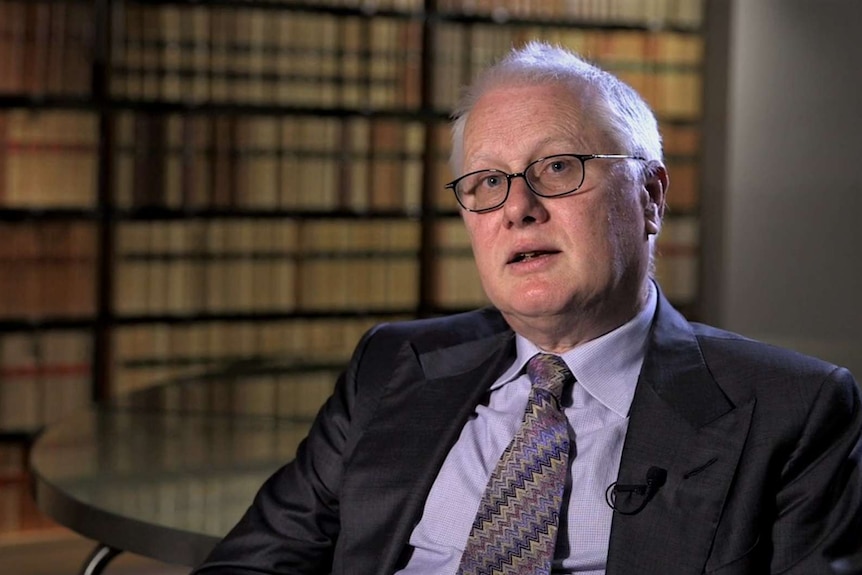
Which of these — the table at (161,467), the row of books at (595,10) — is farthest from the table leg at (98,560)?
the row of books at (595,10)

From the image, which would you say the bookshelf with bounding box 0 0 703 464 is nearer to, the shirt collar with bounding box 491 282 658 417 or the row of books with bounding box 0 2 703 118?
the row of books with bounding box 0 2 703 118

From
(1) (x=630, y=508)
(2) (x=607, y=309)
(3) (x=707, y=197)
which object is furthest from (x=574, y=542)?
(3) (x=707, y=197)

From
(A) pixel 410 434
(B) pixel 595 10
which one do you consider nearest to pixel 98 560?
(A) pixel 410 434

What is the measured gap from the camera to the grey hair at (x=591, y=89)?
5.19 ft

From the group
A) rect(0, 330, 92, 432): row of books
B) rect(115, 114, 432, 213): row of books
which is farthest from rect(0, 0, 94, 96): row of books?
rect(0, 330, 92, 432): row of books

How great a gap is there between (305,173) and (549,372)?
3.07 m

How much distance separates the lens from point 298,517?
1.67 meters

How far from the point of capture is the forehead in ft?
5.14

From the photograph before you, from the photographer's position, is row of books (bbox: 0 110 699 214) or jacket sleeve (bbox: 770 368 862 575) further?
row of books (bbox: 0 110 699 214)

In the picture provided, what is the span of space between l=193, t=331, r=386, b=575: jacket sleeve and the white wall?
3.74 meters

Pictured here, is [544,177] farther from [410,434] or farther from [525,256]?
[410,434]

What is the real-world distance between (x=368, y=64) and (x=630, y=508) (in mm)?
3408

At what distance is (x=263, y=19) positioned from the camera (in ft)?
14.5

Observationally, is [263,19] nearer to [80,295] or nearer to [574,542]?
[80,295]
